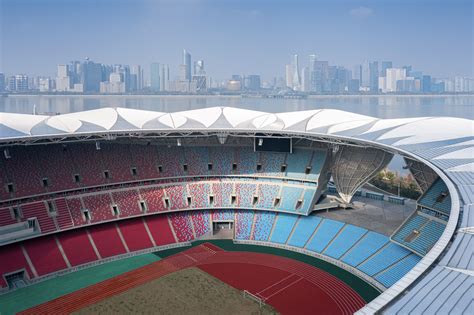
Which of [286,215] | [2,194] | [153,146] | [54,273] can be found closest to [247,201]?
[286,215]

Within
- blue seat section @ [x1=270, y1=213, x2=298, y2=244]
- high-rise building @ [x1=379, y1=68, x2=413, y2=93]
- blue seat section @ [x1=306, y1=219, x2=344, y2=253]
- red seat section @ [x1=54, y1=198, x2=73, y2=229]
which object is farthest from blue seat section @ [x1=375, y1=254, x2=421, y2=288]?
high-rise building @ [x1=379, y1=68, x2=413, y2=93]

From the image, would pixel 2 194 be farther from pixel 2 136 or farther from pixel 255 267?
pixel 255 267

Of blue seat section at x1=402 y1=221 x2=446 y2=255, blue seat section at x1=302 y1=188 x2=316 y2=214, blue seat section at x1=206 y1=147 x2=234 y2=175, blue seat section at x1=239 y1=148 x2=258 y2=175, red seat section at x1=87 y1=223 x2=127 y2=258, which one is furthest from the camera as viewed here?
blue seat section at x1=206 y1=147 x2=234 y2=175

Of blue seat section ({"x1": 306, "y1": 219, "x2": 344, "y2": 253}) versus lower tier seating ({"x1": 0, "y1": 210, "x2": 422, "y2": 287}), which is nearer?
lower tier seating ({"x1": 0, "y1": 210, "x2": 422, "y2": 287})

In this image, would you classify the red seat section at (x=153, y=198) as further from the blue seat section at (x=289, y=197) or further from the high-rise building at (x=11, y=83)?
the high-rise building at (x=11, y=83)

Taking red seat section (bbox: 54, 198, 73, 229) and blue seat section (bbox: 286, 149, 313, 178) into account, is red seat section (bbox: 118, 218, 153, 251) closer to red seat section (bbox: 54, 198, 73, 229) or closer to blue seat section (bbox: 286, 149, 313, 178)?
red seat section (bbox: 54, 198, 73, 229)

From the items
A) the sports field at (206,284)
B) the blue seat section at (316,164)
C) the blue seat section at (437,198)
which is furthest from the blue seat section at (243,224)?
the blue seat section at (437,198)

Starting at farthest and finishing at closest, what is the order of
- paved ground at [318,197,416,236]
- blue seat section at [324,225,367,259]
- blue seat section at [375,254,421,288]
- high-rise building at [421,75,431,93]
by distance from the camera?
high-rise building at [421,75,431,93] < paved ground at [318,197,416,236] < blue seat section at [324,225,367,259] < blue seat section at [375,254,421,288]
